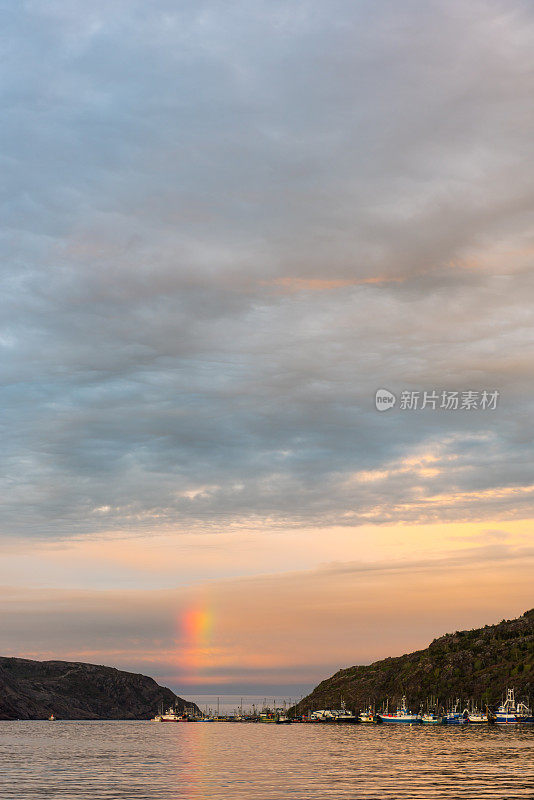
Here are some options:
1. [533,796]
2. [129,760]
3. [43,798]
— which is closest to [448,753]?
[129,760]

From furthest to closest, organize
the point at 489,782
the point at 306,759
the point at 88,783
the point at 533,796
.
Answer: the point at 306,759, the point at 88,783, the point at 489,782, the point at 533,796

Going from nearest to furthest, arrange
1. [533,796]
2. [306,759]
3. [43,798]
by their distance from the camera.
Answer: [533,796] → [43,798] → [306,759]

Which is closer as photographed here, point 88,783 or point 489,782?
point 489,782

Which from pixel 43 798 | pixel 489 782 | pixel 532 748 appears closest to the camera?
pixel 43 798

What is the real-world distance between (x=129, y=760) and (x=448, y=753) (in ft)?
227

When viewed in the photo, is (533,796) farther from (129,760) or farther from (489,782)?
(129,760)

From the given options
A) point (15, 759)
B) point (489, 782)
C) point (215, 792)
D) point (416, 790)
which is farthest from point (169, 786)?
point (15, 759)

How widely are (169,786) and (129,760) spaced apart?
7731 centimetres

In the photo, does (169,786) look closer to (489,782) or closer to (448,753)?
(489,782)

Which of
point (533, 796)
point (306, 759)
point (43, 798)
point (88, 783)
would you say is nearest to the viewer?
point (533, 796)

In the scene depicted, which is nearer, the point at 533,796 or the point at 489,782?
the point at 533,796

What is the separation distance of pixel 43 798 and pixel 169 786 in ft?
67.9

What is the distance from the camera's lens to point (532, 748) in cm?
19462

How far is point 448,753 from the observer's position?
604 ft
